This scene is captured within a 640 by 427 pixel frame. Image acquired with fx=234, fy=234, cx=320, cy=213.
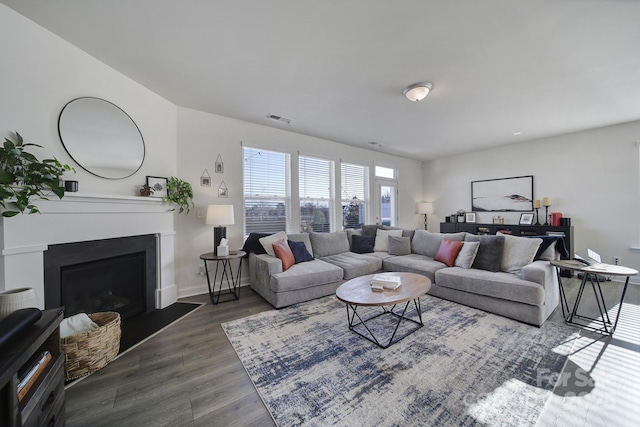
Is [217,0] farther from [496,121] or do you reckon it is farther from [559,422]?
[496,121]

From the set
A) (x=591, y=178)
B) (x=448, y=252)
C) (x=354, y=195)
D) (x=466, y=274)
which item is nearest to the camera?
(x=466, y=274)

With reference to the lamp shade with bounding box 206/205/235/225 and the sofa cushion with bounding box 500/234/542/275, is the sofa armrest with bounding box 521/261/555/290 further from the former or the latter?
the lamp shade with bounding box 206/205/235/225

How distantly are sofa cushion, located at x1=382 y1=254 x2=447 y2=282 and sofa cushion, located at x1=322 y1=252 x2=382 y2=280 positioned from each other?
188 mm

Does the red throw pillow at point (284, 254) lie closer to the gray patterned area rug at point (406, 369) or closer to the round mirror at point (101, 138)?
the gray patterned area rug at point (406, 369)

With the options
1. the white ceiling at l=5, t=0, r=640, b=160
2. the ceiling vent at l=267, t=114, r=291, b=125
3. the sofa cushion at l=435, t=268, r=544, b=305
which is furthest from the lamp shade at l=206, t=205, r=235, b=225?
the sofa cushion at l=435, t=268, r=544, b=305

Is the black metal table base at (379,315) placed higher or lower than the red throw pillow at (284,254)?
lower

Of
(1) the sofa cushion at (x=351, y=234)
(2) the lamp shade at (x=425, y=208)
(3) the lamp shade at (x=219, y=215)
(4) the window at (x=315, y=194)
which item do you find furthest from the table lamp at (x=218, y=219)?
(2) the lamp shade at (x=425, y=208)

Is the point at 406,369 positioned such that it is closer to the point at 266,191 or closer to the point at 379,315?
the point at 379,315

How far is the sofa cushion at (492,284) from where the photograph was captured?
2359 mm

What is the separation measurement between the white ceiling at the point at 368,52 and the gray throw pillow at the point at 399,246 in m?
2.07

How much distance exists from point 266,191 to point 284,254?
136 cm

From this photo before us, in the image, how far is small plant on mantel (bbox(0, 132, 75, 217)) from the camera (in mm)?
1519

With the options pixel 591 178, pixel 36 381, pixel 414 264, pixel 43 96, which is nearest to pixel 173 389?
pixel 36 381

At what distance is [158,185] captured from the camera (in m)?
2.91
